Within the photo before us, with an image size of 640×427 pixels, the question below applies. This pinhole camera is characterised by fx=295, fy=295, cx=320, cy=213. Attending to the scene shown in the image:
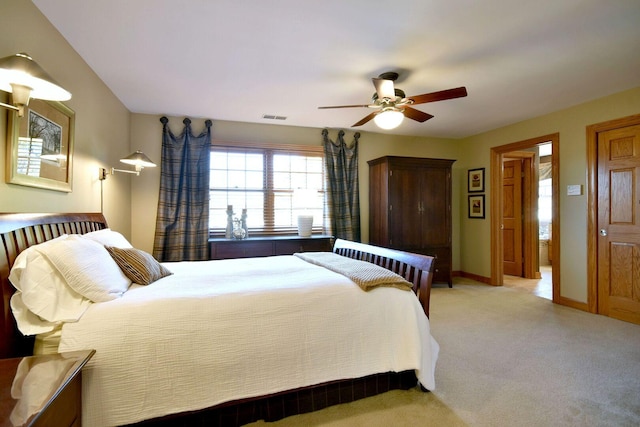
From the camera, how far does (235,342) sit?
1.54 meters

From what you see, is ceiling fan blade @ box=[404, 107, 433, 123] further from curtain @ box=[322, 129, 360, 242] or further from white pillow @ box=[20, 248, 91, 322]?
white pillow @ box=[20, 248, 91, 322]

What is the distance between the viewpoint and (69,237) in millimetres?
1685

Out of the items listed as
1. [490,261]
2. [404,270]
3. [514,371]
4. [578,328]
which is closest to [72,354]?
[404,270]

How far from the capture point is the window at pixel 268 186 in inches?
168

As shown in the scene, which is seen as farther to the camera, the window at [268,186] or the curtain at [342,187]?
the curtain at [342,187]

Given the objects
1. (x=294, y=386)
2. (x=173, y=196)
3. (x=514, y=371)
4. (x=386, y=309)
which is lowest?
(x=514, y=371)

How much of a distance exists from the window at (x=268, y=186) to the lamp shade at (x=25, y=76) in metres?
2.84

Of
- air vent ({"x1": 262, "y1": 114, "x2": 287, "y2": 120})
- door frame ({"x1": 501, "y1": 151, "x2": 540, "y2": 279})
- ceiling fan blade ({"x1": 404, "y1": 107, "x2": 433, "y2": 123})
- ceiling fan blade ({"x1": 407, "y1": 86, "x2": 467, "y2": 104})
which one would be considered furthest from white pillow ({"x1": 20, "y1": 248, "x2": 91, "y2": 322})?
door frame ({"x1": 501, "y1": 151, "x2": 540, "y2": 279})

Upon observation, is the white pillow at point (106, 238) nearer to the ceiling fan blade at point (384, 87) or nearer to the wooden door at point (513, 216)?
the ceiling fan blade at point (384, 87)

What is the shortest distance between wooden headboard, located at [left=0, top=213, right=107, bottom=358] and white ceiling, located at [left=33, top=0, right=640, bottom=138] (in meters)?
1.40

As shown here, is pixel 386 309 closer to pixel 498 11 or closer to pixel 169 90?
pixel 498 11

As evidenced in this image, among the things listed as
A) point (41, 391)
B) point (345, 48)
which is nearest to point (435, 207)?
point (345, 48)

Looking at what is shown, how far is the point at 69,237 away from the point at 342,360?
68.0 inches

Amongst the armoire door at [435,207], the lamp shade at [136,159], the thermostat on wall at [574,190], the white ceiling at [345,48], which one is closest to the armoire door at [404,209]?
the armoire door at [435,207]
